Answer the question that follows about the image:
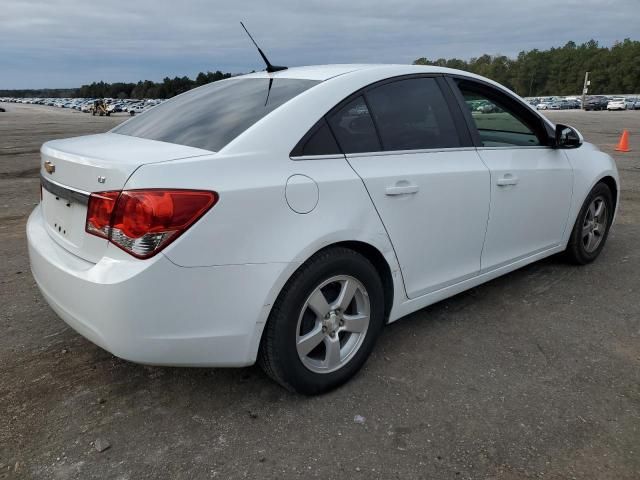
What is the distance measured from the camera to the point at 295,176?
2422 millimetres

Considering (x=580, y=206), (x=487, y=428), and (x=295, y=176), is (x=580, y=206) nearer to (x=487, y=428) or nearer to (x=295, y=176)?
(x=487, y=428)

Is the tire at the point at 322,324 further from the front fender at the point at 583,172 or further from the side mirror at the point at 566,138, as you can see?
the front fender at the point at 583,172

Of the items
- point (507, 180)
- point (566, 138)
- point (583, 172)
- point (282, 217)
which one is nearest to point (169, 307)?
point (282, 217)

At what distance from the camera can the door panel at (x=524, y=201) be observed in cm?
344

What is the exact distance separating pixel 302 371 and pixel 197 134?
125 centimetres

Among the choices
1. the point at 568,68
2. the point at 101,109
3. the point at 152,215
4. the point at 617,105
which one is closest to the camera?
the point at 152,215

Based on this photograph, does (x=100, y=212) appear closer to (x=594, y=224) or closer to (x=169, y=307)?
(x=169, y=307)

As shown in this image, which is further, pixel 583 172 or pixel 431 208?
pixel 583 172

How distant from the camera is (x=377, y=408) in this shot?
2623 millimetres

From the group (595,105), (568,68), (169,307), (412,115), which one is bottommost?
(169,307)

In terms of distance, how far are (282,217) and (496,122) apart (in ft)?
7.07

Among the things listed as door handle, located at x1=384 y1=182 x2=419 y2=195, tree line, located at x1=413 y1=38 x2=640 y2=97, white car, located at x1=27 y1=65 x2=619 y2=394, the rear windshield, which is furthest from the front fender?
tree line, located at x1=413 y1=38 x2=640 y2=97

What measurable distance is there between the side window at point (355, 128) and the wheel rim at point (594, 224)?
2530 mm

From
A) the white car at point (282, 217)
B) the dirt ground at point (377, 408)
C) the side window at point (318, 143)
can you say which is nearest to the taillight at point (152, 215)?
the white car at point (282, 217)
